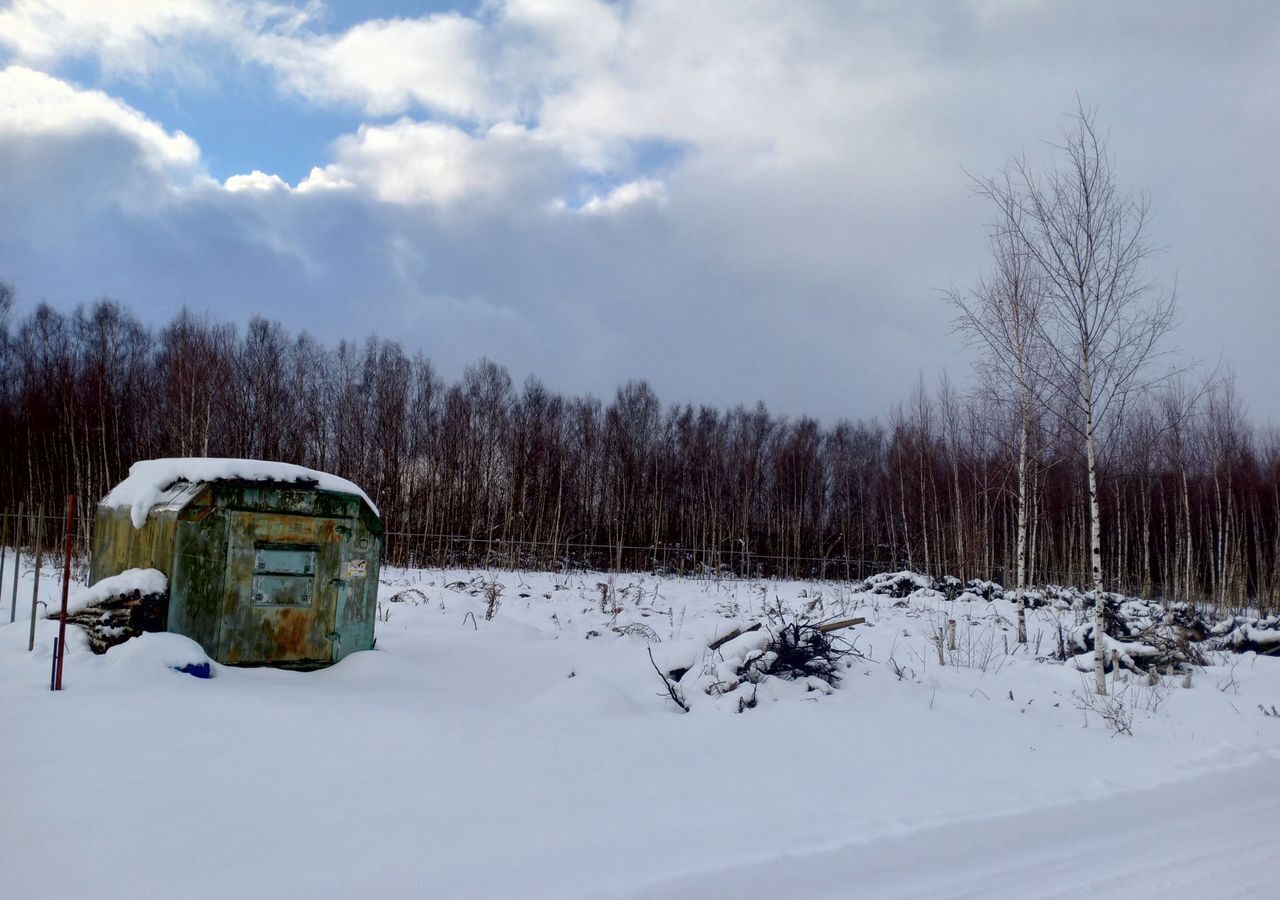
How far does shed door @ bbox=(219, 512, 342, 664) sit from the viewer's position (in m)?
7.14

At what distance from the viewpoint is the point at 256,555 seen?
7.29m

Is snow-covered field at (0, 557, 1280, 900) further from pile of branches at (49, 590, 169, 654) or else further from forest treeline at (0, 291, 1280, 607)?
forest treeline at (0, 291, 1280, 607)

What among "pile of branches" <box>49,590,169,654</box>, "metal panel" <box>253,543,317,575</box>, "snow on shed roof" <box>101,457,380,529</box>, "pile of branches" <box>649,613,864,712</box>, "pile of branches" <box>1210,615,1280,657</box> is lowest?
"pile of branches" <box>1210,615,1280,657</box>

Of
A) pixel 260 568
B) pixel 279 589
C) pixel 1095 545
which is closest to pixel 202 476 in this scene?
pixel 260 568

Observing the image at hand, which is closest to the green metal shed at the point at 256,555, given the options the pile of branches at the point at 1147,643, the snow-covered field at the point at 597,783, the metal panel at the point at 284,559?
the metal panel at the point at 284,559

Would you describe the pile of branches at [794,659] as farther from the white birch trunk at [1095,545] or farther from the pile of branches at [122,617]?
the pile of branches at [122,617]

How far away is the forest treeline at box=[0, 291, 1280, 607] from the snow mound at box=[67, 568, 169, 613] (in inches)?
718

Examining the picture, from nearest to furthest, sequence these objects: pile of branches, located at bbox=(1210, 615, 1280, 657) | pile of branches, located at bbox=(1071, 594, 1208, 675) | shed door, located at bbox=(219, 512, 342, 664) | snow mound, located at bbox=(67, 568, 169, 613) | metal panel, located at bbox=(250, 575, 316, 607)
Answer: snow mound, located at bbox=(67, 568, 169, 613) < shed door, located at bbox=(219, 512, 342, 664) < metal panel, located at bbox=(250, 575, 316, 607) < pile of branches, located at bbox=(1071, 594, 1208, 675) < pile of branches, located at bbox=(1210, 615, 1280, 657)

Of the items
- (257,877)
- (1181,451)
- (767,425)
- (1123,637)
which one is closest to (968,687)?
(1123,637)

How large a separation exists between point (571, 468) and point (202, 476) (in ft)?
95.8

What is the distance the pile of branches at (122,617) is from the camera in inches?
271

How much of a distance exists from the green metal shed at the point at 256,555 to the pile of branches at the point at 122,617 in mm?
130

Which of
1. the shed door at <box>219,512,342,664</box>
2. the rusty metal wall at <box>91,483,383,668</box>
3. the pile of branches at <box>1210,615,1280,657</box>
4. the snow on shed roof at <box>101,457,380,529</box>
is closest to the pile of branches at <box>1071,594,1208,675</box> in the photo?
the pile of branches at <box>1210,615,1280,657</box>

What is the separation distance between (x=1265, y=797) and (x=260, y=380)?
33252 mm
